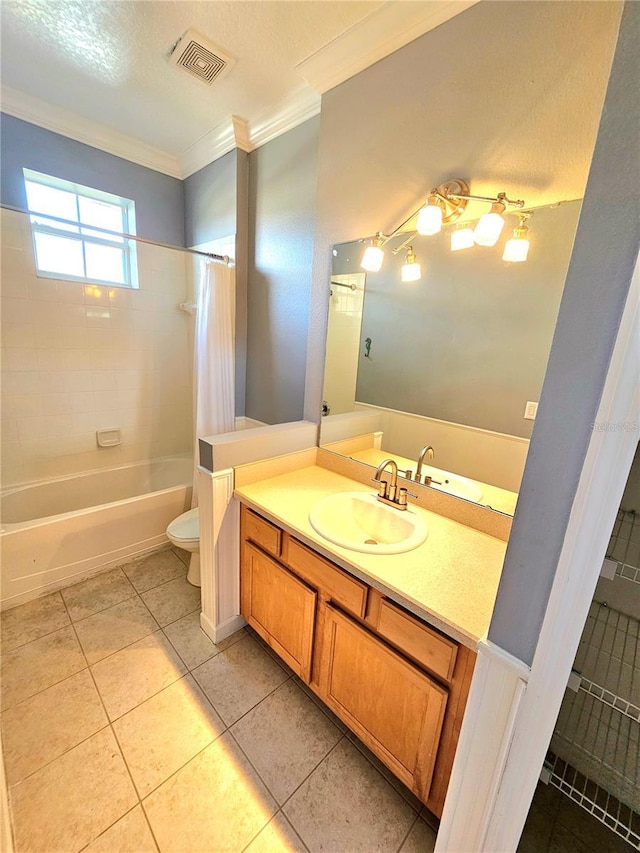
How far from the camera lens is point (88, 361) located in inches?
98.7

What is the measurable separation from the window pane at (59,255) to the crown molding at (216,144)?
3.32 ft

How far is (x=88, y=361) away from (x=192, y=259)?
45.6 inches

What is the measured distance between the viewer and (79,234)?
2.32 meters

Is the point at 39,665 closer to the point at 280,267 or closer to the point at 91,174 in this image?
the point at 280,267

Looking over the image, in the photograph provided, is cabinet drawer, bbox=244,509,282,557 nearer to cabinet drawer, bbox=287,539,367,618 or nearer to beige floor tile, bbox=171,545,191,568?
cabinet drawer, bbox=287,539,367,618

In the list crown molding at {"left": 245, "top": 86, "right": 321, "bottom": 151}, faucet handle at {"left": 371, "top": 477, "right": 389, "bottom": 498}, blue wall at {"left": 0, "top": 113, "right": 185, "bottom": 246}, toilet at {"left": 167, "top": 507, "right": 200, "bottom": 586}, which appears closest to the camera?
faucet handle at {"left": 371, "top": 477, "right": 389, "bottom": 498}

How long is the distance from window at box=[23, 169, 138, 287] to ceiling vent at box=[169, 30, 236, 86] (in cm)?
93

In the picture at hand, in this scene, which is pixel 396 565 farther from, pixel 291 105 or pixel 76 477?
pixel 76 477

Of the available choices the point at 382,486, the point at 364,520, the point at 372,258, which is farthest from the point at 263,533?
the point at 372,258

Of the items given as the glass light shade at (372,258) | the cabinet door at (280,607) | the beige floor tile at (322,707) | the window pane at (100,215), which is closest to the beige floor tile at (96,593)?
the cabinet door at (280,607)

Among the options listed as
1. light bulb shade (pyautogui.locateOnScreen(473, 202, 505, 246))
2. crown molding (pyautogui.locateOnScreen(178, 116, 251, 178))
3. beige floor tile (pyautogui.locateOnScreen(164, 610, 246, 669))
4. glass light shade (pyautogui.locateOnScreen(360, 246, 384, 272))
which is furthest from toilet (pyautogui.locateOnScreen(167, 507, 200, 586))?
crown molding (pyautogui.locateOnScreen(178, 116, 251, 178))

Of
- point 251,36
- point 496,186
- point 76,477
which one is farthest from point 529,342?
point 76,477

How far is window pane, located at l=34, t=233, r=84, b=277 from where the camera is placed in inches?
87.3

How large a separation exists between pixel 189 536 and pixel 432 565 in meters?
1.41
